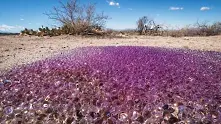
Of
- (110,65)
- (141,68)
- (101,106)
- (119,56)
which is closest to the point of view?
(101,106)

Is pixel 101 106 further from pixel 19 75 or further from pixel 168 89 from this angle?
pixel 19 75

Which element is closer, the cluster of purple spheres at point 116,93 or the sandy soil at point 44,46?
the cluster of purple spheres at point 116,93

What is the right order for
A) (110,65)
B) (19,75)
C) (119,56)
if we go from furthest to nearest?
(119,56), (19,75), (110,65)

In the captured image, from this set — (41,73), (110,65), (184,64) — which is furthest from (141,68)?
(41,73)

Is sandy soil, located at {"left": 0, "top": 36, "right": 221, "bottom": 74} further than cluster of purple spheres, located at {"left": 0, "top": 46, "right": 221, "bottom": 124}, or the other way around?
sandy soil, located at {"left": 0, "top": 36, "right": 221, "bottom": 74}

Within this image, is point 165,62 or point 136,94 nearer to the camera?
point 136,94

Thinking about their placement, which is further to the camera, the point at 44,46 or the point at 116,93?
the point at 44,46

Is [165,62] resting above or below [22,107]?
above
